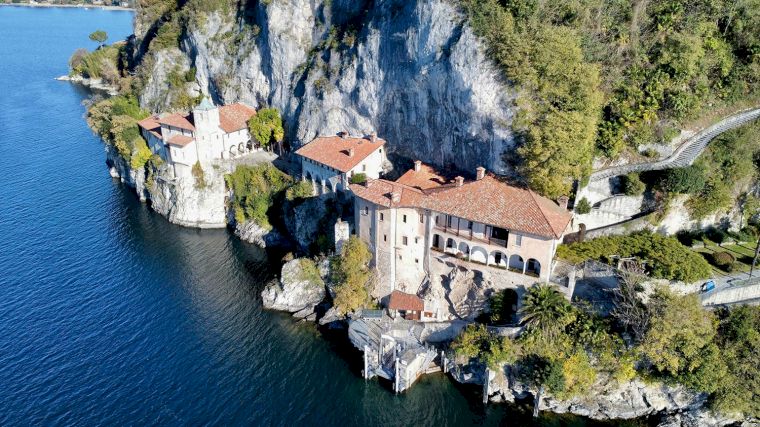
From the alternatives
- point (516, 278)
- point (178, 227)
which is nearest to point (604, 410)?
point (516, 278)

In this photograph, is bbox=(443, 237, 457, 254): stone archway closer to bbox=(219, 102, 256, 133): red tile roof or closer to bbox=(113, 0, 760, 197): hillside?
bbox=(113, 0, 760, 197): hillside

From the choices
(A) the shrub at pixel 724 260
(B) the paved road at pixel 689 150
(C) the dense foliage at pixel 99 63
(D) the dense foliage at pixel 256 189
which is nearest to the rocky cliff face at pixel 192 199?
(D) the dense foliage at pixel 256 189

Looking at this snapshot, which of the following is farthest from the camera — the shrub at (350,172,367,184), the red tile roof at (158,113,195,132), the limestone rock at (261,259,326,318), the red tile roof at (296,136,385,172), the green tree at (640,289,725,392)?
the red tile roof at (158,113,195,132)

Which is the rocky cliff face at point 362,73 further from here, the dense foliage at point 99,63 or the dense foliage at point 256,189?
the dense foliage at point 99,63

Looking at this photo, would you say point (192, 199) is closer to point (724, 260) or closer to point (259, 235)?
point (259, 235)

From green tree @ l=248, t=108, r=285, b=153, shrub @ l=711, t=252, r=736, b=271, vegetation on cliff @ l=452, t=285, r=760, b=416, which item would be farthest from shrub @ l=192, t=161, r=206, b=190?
shrub @ l=711, t=252, r=736, b=271

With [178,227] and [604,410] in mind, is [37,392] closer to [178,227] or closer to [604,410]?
[178,227]

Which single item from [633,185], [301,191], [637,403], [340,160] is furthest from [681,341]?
[301,191]
